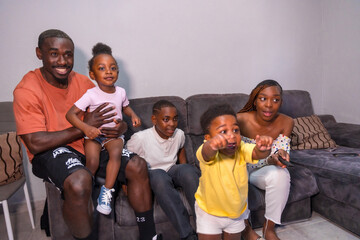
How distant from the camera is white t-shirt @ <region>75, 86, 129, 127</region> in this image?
1444 millimetres

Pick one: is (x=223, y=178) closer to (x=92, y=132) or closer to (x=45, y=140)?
(x=92, y=132)

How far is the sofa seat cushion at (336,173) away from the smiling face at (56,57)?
1.82 metres

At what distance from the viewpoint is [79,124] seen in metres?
1.34

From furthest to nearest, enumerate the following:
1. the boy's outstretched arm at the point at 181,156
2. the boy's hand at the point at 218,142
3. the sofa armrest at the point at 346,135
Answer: the sofa armrest at the point at 346,135 → the boy's outstretched arm at the point at 181,156 → the boy's hand at the point at 218,142

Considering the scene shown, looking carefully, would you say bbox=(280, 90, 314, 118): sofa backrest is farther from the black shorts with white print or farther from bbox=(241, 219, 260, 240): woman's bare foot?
the black shorts with white print

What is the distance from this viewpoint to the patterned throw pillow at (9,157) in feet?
5.07

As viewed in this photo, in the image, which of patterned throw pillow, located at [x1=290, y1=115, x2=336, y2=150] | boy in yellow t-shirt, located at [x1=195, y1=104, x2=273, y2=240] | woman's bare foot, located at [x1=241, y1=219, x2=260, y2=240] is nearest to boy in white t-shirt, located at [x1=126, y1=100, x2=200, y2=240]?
boy in yellow t-shirt, located at [x1=195, y1=104, x2=273, y2=240]

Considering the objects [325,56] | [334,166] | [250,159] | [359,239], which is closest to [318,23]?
[325,56]

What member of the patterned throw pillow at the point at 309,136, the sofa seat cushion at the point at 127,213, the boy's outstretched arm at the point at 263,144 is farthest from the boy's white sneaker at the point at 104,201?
the patterned throw pillow at the point at 309,136

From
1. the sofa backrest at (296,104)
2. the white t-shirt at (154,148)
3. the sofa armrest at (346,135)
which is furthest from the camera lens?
the sofa backrest at (296,104)

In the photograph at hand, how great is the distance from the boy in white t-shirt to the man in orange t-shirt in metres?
0.11

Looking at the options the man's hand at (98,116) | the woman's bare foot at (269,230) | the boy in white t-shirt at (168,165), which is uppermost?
the man's hand at (98,116)

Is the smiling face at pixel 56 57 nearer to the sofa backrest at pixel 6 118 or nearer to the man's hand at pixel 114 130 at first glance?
the man's hand at pixel 114 130

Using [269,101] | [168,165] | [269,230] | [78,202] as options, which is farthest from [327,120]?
[78,202]
